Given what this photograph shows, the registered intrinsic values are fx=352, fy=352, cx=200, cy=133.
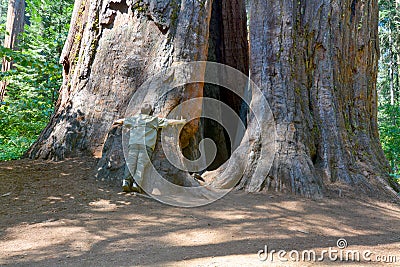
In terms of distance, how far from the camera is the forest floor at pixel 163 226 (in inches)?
121

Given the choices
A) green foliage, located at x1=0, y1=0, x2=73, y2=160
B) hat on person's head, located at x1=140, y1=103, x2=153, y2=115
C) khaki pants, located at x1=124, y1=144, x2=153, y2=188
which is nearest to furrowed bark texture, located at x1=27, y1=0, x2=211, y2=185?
hat on person's head, located at x1=140, y1=103, x2=153, y2=115

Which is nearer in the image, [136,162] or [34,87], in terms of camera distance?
[136,162]

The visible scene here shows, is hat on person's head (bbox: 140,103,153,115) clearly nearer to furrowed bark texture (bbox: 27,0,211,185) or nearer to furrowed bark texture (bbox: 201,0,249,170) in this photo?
furrowed bark texture (bbox: 27,0,211,185)

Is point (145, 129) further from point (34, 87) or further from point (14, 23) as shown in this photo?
point (14, 23)

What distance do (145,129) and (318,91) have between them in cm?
329

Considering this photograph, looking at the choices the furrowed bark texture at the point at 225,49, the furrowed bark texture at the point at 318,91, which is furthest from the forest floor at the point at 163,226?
the furrowed bark texture at the point at 225,49

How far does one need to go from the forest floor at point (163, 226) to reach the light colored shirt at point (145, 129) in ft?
2.67

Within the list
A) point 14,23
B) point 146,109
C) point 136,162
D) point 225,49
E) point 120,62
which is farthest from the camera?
point 14,23

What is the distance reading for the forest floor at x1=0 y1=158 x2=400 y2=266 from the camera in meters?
3.06

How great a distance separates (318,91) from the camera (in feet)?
21.2

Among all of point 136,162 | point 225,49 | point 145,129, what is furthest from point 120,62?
point 225,49

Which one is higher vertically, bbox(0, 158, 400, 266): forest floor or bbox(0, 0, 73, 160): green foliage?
bbox(0, 0, 73, 160): green foliage

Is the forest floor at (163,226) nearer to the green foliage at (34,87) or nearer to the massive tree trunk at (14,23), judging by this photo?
the green foliage at (34,87)

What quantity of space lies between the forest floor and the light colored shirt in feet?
2.67
